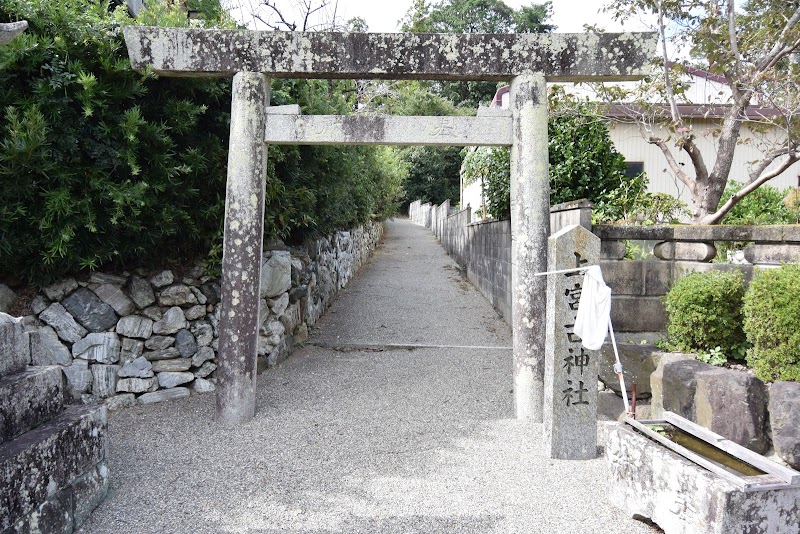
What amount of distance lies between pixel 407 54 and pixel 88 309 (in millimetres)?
4055

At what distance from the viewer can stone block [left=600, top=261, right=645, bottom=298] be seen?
17.5 feet

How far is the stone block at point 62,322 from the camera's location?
5.51m

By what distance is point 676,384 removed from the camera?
4.23 m

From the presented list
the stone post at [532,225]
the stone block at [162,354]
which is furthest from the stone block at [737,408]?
the stone block at [162,354]

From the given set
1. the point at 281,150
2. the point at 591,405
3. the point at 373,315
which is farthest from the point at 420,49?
the point at 373,315

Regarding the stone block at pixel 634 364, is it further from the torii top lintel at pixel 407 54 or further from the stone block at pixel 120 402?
the stone block at pixel 120 402

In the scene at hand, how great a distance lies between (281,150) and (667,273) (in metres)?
4.35

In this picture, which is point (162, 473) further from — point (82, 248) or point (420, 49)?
point (420, 49)

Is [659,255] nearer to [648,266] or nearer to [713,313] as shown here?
[648,266]

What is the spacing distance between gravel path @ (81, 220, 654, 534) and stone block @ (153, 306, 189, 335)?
774 millimetres

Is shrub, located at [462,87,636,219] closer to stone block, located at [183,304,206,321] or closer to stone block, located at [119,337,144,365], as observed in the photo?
stone block, located at [183,304,206,321]

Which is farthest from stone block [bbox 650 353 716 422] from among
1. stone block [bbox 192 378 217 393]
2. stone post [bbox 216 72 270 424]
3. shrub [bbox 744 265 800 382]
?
stone block [bbox 192 378 217 393]

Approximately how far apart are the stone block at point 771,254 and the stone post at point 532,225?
5.75 feet

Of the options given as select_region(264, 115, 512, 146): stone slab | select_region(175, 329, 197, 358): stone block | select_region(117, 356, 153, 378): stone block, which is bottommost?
select_region(117, 356, 153, 378): stone block
